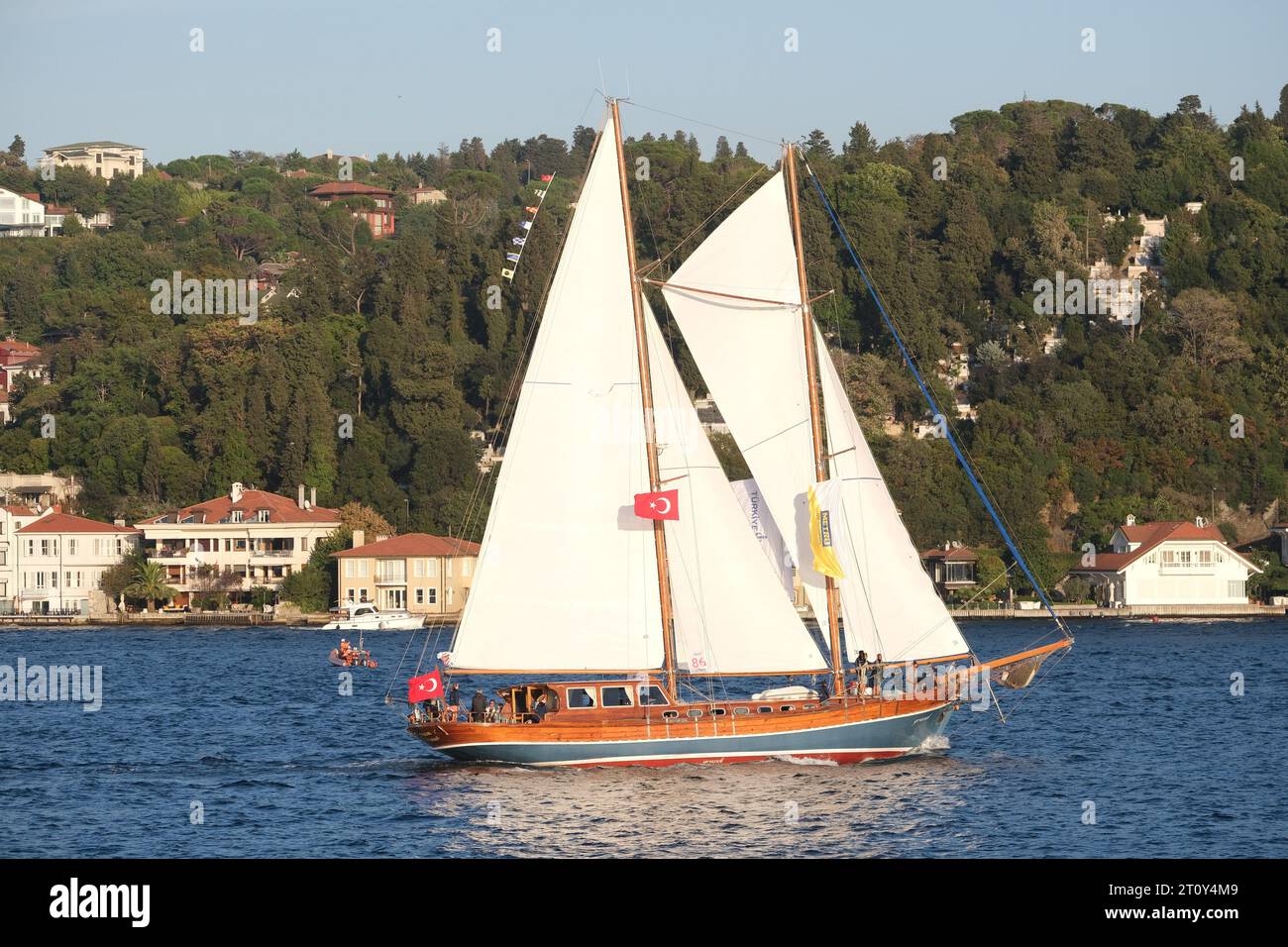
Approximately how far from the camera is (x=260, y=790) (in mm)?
34312

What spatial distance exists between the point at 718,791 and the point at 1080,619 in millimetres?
80337

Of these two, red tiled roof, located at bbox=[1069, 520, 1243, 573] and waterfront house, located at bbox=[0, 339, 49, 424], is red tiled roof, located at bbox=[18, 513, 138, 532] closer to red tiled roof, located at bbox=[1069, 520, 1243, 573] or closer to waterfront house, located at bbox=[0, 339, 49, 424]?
waterfront house, located at bbox=[0, 339, 49, 424]

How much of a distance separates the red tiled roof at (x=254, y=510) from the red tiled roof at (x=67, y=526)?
6.79 feet

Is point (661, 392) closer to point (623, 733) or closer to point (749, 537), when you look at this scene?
point (749, 537)

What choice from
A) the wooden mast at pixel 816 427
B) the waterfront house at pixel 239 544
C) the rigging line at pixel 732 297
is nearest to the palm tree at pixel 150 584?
the waterfront house at pixel 239 544

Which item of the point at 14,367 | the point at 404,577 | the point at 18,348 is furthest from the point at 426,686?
the point at 18,348

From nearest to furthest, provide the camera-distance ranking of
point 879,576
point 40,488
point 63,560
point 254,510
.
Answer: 1. point 879,576
2. point 254,510
3. point 63,560
4. point 40,488

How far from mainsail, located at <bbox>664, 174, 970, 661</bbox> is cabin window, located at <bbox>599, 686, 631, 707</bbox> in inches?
161

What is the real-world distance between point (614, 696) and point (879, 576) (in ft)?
18.5

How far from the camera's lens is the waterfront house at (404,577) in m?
111

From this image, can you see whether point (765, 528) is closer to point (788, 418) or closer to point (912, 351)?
point (788, 418)

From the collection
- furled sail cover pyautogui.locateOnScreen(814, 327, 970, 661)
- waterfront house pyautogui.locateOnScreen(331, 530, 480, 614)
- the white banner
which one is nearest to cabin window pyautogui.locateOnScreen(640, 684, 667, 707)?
the white banner

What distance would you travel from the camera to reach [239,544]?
117375 millimetres
